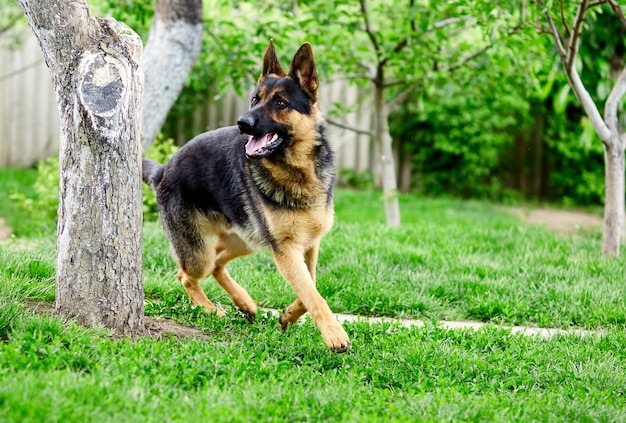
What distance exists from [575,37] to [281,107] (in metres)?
3.41

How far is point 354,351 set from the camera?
4.22 m

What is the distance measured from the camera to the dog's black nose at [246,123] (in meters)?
4.09

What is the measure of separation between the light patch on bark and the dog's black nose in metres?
3.24

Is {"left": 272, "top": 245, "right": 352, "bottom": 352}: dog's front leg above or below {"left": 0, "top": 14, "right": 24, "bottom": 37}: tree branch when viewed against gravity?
below

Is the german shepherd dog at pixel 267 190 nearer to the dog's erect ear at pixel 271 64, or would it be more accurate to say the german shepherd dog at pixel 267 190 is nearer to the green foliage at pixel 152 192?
the dog's erect ear at pixel 271 64

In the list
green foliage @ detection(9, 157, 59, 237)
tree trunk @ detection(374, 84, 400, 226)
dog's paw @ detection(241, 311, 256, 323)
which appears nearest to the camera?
dog's paw @ detection(241, 311, 256, 323)

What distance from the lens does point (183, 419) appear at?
305cm

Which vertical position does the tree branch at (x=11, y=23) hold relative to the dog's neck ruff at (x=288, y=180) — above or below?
above

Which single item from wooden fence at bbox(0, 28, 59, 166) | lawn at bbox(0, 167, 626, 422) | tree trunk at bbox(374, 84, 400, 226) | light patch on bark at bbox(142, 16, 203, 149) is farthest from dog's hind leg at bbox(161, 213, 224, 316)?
wooden fence at bbox(0, 28, 59, 166)

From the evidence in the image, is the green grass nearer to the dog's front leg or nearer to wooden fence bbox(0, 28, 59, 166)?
wooden fence bbox(0, 28, 59, 166)

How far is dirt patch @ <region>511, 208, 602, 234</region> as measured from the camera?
35.2ft

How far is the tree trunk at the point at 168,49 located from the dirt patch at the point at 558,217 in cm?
565

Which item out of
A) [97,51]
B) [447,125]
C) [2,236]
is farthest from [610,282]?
[447,125]

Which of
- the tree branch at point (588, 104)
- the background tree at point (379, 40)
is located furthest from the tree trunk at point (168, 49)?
the tree branch at point (588, 104)
